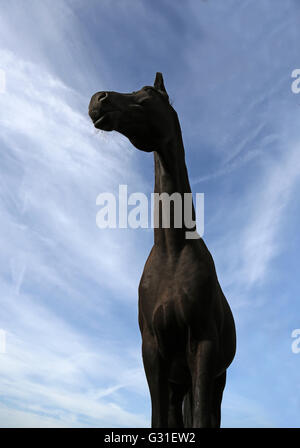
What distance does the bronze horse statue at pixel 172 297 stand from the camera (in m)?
3.99

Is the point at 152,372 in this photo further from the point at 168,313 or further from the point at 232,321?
the point at 232,321

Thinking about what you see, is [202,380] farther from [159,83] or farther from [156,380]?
[159,83]

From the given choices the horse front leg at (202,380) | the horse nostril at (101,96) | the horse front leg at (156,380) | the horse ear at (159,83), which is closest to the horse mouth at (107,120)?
the horse nostril at (101,96)

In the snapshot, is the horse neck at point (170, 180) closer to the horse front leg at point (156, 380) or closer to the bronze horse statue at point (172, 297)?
the bronze horse statue at point (172, 297)

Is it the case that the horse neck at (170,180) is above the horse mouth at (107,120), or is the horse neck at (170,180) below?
below

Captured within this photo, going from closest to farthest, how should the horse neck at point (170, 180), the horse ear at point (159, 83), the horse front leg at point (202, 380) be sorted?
the horse front leg at point (202, 380) < the horse neck at point (170, 180) < the horse ear at point (159, 83)

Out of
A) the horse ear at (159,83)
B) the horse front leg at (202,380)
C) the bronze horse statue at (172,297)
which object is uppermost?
the horse ear at (159,83)

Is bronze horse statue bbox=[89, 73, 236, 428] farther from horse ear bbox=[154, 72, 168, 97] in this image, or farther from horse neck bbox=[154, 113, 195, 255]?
horse ear bbox=[154, 72, 168, 97]

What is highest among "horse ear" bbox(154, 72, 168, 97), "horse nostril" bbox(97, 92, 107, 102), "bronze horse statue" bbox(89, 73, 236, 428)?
"horse ear" bbox(154, 72, 168, 97)

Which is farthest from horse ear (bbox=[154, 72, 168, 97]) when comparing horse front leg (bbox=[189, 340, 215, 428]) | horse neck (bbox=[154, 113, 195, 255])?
horse front leg (bbox=[189, 340, 215, 428])

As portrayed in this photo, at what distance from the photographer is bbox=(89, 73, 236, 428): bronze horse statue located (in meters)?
3.99

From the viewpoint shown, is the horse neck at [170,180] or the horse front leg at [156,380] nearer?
the horse front leg at [156,380]

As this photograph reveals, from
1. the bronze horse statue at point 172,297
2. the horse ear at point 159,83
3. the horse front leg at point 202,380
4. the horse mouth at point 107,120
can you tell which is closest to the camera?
the horse front leg at point 202,380

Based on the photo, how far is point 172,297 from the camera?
404 cm
